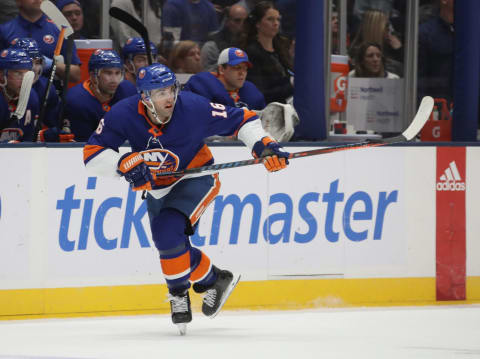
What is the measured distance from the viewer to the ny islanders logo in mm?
4090

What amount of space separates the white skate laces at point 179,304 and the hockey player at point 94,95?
1316mm

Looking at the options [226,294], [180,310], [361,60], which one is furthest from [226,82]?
[361,60]

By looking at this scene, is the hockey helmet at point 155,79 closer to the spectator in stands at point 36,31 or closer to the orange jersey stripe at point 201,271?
the orange jersey stripe at point 201,271

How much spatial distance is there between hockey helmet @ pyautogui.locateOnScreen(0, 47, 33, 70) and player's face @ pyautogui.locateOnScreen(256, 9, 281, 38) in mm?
2022

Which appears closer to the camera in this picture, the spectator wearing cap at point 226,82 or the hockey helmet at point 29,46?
the hockey helmet at point 29,46

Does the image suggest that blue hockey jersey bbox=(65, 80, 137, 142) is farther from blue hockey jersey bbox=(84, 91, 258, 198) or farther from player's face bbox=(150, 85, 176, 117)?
player's face bbox=(150, 85, 176, 117)

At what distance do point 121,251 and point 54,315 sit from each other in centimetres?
46

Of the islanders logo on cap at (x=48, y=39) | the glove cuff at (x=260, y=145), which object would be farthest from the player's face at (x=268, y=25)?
the glove cuff at (x=260, y=145)

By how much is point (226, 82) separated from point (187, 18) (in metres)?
1.24

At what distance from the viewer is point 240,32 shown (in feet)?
21.3

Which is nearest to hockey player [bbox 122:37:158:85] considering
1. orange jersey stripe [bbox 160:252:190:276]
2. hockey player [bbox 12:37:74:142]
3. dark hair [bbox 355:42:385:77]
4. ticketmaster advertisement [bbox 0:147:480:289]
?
hockey player [bbox 12:37:74:142]

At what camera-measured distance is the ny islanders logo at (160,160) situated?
409 centimetres

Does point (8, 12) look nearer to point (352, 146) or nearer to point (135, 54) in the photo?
point (135, 54)

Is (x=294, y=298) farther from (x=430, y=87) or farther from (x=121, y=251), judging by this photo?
(x=430, y=87)
